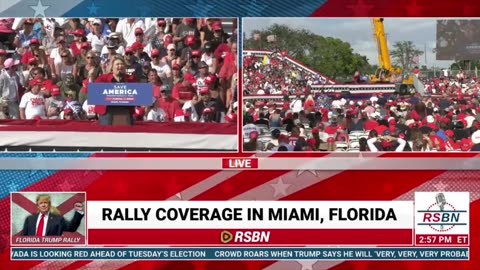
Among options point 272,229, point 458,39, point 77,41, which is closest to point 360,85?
point 458,39

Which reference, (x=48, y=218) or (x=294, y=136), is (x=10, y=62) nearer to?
(x=48, y=218)

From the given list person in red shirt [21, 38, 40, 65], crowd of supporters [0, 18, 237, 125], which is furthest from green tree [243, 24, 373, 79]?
person in red shirt [21, 38, 40, 65]

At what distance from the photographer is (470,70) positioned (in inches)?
186

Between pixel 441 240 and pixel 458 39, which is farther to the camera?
pixel 441 240

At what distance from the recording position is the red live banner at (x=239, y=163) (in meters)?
4.73

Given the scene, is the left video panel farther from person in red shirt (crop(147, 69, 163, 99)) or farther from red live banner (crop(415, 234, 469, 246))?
red live banner (crop(415, 234, 469, 246))

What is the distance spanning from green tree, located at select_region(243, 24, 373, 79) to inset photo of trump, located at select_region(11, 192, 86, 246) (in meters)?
1.58

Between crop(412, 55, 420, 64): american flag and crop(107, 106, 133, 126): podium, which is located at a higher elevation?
crop(412, 55, 420, 64): american flag

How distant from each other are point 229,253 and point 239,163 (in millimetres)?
613

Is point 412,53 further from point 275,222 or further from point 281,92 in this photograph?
point 275,222

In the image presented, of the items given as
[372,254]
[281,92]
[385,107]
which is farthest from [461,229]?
[281,92]

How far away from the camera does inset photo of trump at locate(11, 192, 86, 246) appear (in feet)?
15.6

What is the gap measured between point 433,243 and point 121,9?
102 inches

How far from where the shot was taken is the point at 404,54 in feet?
15.5
